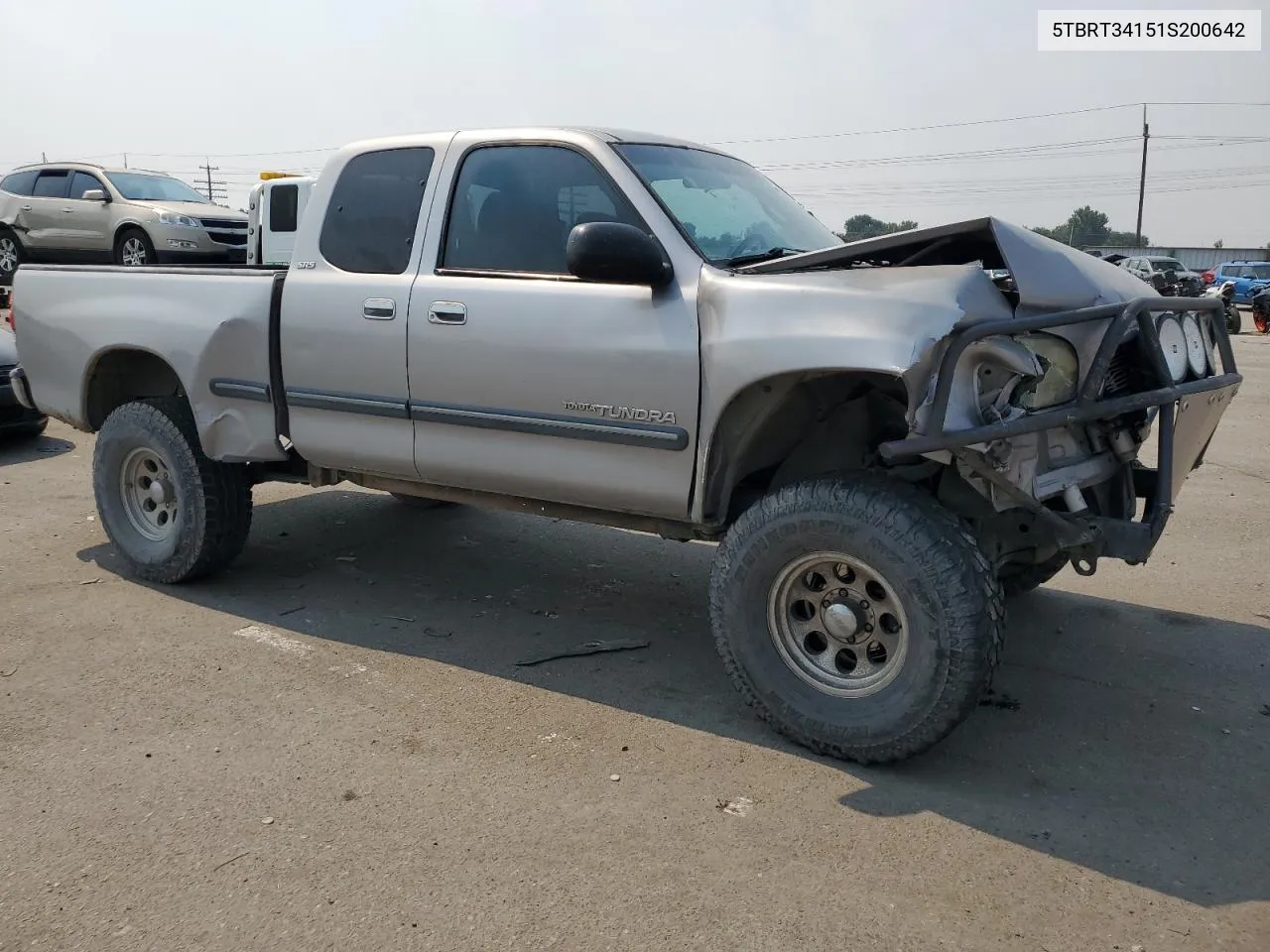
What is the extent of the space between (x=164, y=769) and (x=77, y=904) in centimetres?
74

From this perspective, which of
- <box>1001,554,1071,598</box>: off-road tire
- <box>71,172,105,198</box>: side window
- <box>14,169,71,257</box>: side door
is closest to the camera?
<box>1001,554,1071,598</box>: off-road tire

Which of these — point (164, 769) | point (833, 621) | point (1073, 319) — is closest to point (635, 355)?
point (833, 621)

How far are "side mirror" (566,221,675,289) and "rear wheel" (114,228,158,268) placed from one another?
12.0 metres

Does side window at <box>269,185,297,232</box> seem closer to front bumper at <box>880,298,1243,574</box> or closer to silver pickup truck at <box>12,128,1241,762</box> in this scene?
silver pickup truck at <box>12,128,1241,762</box>

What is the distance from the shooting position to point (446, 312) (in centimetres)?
422

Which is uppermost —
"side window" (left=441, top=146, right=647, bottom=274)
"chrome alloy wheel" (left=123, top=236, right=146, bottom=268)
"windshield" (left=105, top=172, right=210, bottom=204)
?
"windshield" (left=105, top=172, right=210, bottom=204)

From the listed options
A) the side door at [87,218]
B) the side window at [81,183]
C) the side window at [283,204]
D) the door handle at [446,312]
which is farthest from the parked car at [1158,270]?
the side window at [81,183]

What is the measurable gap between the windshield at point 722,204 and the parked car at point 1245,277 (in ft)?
103

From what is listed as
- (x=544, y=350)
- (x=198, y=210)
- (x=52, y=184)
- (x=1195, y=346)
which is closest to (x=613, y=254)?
(x=544, y=350)

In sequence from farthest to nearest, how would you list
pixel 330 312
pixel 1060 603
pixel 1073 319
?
pixel 1060 603 → pixel 330 312 → pixel 1073 319

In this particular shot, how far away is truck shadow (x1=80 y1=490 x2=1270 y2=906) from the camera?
10.4ft

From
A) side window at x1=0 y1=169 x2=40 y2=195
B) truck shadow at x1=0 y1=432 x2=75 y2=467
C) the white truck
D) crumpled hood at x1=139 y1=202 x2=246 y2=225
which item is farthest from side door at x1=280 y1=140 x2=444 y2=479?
side window at x1=0 y1=169 x2=40 y2=195

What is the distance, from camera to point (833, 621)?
11.6ft

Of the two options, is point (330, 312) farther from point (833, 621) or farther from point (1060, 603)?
point (1060, 603)
